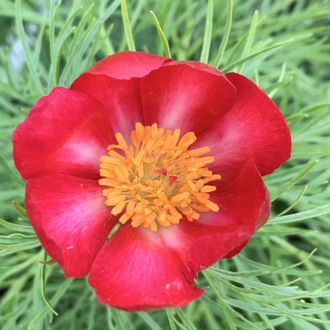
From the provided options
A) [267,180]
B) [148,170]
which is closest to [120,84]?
[148,170]

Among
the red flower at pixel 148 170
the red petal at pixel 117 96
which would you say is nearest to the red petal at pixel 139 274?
the red flower at pixel 148 170

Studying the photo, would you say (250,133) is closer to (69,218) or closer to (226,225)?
(226,225)

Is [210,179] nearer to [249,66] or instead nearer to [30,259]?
[249,66]

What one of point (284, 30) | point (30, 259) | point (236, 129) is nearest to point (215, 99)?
point (236, 129)

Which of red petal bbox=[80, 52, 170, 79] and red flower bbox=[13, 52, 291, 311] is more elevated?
red petal bbox=[80, 52, 170, 79]

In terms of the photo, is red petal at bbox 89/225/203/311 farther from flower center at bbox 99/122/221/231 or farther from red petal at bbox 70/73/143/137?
red petal at bbox 70/73/143/137

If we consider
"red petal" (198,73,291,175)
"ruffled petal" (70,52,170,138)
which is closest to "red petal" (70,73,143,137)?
"ruffled petal" (70,52,170,138)
